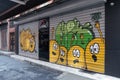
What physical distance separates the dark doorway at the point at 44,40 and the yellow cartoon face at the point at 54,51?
68 cm

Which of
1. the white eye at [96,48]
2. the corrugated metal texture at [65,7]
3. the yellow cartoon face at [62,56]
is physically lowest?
the yellow cartoon face at [62,56]

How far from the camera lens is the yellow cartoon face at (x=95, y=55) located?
11039mm


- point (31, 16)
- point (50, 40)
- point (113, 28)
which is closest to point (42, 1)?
point (31, 16)

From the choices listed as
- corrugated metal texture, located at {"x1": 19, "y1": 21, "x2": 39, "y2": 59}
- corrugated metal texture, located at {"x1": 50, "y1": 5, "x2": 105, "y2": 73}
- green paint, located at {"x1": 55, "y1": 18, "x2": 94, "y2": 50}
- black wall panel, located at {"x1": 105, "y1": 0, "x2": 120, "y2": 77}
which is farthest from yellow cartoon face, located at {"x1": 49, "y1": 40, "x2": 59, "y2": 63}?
black wall panel, located at {"x1": 105, "y1": 0, "x2": 120, "y2": 77}

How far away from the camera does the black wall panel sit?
1009 centimetres

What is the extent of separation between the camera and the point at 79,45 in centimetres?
1291

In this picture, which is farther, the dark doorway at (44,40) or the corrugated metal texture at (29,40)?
the corrugated metal texture at (29,40)

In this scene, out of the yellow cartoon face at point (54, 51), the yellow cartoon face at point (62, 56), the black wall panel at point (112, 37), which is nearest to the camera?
the black wall panel at point (112, 37)

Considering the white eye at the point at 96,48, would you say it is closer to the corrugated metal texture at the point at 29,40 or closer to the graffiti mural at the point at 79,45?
the graffiti mural at the point at 79,45

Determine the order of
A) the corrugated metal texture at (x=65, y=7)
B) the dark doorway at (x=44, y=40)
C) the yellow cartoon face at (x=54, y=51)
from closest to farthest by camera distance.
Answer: the corrugated metal texture at (x=65, y=7)
the yellow cartoon face at (x=54, y=51)
the dark doorway at (x=44, y=40)

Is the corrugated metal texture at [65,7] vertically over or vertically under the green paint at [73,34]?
over

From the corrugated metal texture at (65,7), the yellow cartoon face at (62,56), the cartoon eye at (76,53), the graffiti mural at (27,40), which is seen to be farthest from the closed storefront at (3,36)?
the cartoon eye at (76,53)

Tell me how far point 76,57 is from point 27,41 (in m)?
9.10

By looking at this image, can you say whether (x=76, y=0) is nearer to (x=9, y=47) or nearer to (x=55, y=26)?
(x=55, y=26)
